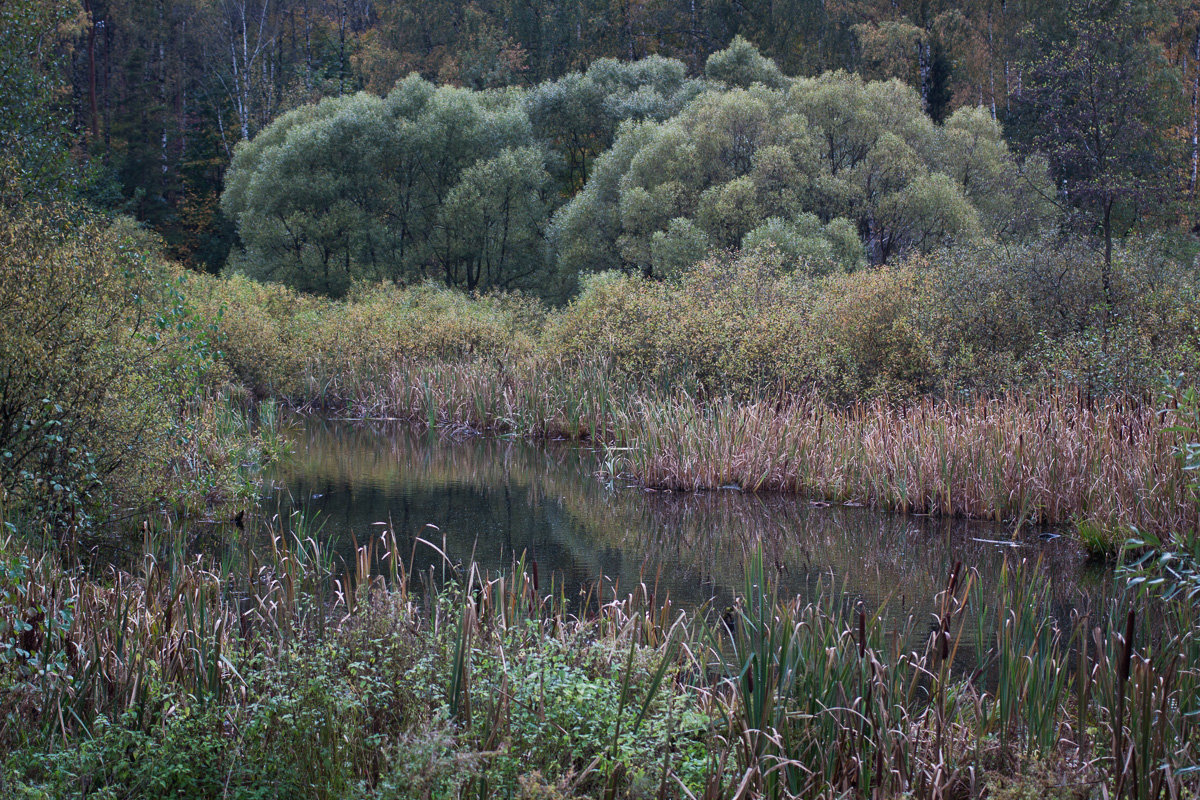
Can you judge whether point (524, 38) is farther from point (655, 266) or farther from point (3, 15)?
point (3, 15)

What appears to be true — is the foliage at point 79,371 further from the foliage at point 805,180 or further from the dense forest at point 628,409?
the foliage at point 805,180

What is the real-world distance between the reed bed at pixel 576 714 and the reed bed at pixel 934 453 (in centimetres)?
350

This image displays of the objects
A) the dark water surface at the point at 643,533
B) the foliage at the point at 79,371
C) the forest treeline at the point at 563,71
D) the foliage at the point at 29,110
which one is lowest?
the dark water surface at the point at 643,533

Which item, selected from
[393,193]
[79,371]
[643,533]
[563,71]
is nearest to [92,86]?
[393,193]

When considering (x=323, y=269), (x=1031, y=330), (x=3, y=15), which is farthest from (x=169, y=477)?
(x=323, y=269)

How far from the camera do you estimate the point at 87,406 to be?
23.5 feet

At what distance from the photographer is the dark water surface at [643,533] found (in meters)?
7.80

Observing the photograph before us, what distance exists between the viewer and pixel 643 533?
979cm

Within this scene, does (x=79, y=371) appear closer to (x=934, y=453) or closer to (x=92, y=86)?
(x=934, y=453)

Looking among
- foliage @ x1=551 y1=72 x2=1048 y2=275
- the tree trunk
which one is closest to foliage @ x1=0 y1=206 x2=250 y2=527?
foliage @ x1=551 y1=72 x2=1048 y2=275

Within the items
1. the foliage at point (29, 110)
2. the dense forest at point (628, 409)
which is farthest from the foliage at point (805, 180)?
the foliage at point (29, 110)

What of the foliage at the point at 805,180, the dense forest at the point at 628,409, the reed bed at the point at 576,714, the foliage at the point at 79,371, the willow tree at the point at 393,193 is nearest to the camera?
the reed bed at the point at 576,714

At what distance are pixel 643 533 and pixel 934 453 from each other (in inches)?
126

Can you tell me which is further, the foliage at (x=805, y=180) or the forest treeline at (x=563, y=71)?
the forest treeline at (x=563, y=71)
